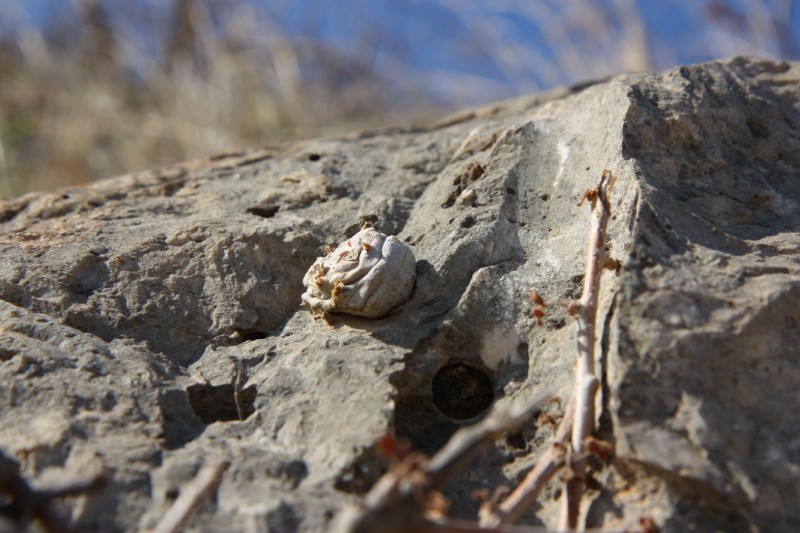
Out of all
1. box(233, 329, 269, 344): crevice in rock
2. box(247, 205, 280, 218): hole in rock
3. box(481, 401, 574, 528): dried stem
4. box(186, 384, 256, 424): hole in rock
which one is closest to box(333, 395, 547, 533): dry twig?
box(481, 401, 574, 528): dried stem

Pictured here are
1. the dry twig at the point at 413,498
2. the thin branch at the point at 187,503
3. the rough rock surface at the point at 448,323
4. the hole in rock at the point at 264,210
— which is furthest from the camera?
the hole in rock at the point at 264,210

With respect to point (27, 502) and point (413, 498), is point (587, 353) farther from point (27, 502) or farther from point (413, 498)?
point (27, 502)

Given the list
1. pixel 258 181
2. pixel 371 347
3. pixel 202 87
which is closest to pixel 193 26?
pixel 202 87

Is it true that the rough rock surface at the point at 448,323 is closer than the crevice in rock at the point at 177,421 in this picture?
Yes

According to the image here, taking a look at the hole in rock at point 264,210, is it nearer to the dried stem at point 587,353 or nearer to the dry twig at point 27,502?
the dried stem at point 587,353

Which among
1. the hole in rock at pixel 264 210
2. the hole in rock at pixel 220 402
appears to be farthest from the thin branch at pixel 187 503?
the hole in rock at pixel 264 210

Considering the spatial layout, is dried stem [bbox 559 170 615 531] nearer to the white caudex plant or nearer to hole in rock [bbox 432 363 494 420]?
hole in rock [bbox 432 363 494 420]

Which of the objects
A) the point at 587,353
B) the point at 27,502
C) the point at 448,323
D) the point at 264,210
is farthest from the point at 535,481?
the point at 264,210

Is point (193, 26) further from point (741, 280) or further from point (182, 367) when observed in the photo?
point (741, 280)
